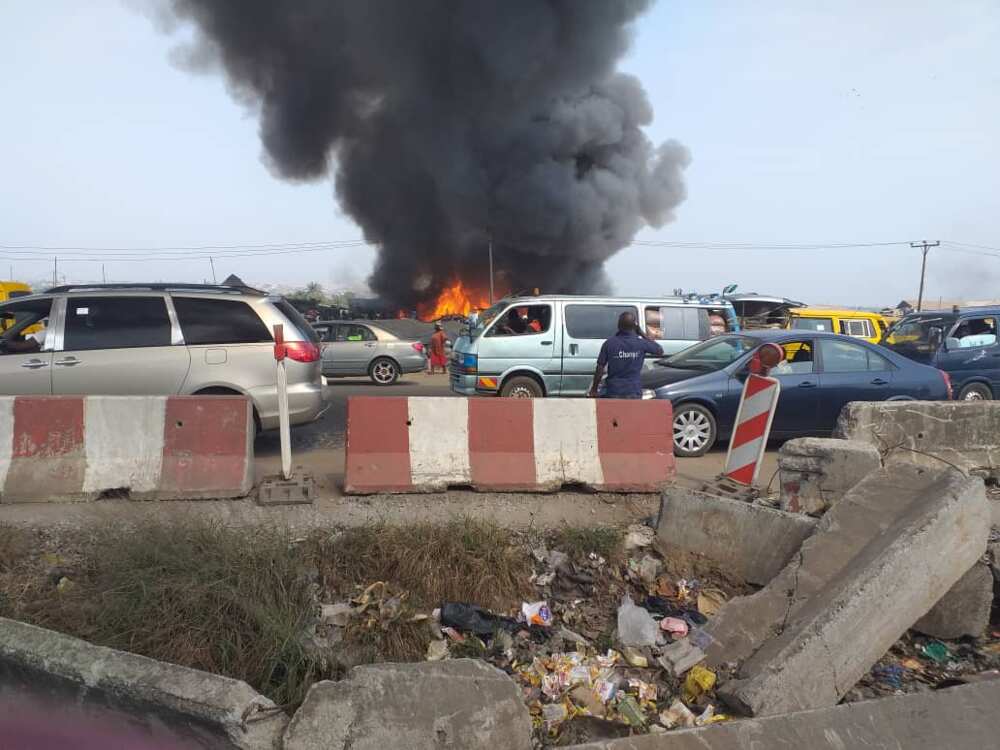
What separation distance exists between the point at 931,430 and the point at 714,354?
2.85m

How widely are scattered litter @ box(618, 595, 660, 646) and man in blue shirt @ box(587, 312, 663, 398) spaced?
3399 mm

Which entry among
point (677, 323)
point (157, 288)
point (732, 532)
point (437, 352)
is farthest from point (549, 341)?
point (437, 352)

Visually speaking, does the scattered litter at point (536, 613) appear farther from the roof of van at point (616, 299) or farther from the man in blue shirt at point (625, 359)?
the roof of van at point (616, 299)

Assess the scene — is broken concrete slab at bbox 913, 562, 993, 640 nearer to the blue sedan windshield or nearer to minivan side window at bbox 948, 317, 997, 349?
the blue sedan windshield

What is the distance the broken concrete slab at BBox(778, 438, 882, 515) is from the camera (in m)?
4.68

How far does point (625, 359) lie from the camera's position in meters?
6.98

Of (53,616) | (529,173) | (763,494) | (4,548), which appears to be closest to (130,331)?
(4,548)

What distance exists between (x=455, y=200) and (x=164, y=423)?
40.7 m

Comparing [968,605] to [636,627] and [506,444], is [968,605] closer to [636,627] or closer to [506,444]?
[636,627]

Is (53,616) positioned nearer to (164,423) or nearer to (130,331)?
(164,423)

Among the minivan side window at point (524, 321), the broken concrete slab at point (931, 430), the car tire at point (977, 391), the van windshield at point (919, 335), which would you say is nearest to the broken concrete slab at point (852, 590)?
the broken concrete slab at point (931, 430)

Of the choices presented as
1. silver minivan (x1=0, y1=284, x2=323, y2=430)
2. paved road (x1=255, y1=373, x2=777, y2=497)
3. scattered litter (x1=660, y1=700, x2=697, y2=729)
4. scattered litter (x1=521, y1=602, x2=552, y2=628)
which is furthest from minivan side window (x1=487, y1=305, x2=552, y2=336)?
scattered litter (x1=660, y1=700, x2=697, y2=729)

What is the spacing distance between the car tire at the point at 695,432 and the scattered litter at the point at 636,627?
13.8 feet

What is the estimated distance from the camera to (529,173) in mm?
41031
